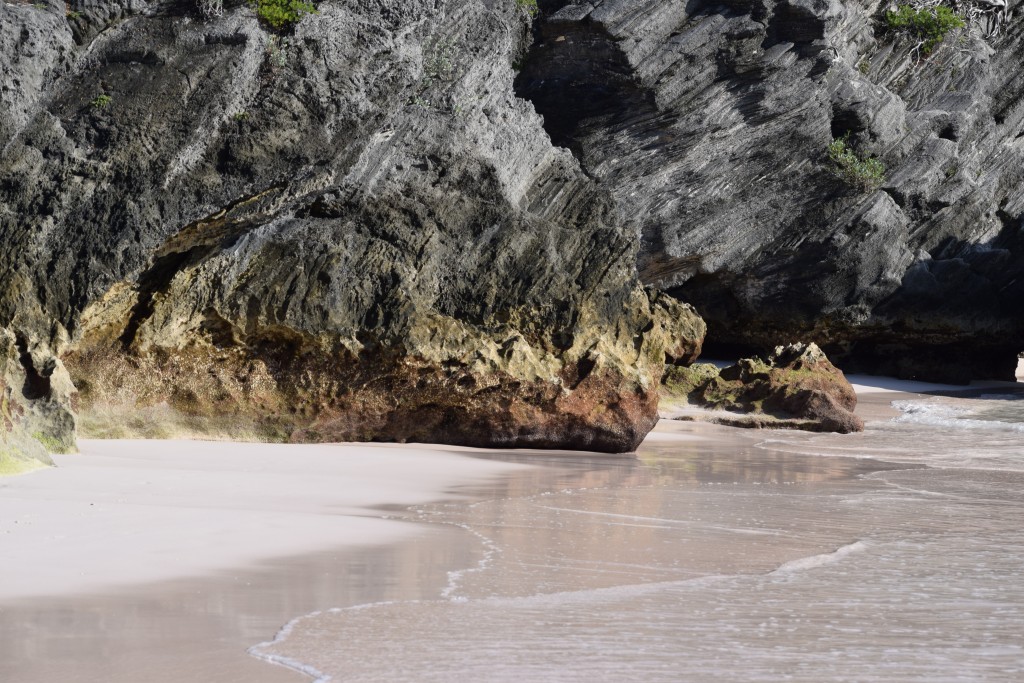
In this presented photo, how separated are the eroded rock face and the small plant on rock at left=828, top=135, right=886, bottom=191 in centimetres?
20

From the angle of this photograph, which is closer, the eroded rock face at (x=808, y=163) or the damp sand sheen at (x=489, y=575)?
the damp sand sheen at (x=489, y=575)

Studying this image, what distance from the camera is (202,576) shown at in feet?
14.1

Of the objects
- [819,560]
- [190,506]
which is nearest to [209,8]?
[190,506]

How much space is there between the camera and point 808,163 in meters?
21.9

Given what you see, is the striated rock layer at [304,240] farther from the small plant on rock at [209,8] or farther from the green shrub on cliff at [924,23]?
the green shrub on cliff at [924,23]

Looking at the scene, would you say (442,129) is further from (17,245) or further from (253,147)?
(17,245)

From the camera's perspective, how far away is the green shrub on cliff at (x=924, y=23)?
24109mm

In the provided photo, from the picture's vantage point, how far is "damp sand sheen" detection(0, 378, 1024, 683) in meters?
3.43

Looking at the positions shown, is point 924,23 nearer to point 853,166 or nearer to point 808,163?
point 853,166

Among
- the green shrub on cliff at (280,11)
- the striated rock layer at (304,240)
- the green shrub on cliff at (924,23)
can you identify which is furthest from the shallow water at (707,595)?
the green shrub on cliff at (924,23)

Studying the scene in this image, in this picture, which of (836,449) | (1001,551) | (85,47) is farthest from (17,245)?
(836,449)

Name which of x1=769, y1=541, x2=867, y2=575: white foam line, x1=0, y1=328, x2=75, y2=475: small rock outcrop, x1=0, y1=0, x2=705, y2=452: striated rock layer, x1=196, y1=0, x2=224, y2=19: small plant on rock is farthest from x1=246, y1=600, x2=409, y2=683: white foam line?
x1=196, y1=0, x2=224, y2=19: small plant on rock

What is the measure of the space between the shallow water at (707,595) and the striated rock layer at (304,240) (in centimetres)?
244

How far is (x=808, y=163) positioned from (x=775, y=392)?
347 inches
